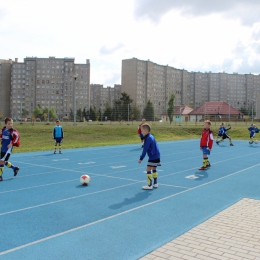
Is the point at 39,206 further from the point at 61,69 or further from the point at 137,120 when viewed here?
Result: the point at 61,69

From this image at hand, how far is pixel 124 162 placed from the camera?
45.8 feet

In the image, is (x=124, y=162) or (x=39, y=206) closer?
(x=39, y=206)

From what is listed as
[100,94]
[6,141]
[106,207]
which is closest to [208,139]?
[106,207]

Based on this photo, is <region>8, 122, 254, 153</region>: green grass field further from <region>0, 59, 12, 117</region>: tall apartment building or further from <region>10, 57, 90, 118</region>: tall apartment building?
<region>0, 59, 12, 117</region>: tall apartment building

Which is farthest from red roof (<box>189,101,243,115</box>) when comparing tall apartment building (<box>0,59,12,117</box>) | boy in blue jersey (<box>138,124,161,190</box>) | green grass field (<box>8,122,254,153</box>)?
tall apartment building (<box>0,59,12,117</box>)

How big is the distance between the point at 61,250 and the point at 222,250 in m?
2.14

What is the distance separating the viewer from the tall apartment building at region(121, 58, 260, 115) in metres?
111

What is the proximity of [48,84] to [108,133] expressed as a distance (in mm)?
81001

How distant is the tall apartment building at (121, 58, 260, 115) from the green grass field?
207 feet

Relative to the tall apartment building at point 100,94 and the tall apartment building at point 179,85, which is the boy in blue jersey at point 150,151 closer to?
the tall apartment building at point 179,85

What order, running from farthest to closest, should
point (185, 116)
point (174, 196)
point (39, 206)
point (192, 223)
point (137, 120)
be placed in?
point (185, 116) → point (137, 120) → point (174, 196) → point (39, 206) → point (192, 223)

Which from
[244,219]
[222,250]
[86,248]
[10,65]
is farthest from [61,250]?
[10,65]

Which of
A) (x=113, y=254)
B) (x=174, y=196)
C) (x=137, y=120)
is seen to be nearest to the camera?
(x=113, y=254)

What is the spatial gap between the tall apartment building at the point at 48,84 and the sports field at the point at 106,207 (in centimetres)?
9664
